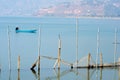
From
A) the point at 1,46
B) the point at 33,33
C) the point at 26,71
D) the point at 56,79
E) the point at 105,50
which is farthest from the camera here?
the point at 33,33

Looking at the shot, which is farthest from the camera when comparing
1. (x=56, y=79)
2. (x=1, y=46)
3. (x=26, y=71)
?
(x=1, y=46)

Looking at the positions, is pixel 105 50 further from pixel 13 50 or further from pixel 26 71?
pixel 26 71

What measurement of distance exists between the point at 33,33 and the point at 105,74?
50904mm

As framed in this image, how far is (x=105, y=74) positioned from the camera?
33.4 metres

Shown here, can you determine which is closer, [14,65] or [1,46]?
[14,65]

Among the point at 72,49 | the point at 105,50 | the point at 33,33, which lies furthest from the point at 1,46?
the point at 33,33

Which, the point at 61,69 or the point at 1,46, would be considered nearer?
the point at 61,69

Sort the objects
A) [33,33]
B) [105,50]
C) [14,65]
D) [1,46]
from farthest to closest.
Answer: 1. [33,33]
2. [1,46]
3. [105,50]
4. [14,65]

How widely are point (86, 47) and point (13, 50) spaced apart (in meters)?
8.71

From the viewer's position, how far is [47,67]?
121 feet

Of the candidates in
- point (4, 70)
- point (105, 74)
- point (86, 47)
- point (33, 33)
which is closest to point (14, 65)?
point (4, 70)

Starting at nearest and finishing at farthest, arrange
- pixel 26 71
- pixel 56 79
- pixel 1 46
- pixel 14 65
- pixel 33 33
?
pixel 56 79 < pixel 26 71 < pixel 14 65 < pixel 1 46 < pixel 33 33

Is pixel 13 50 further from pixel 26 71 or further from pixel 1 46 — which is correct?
pixel 26 71

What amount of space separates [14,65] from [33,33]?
45101 mm
